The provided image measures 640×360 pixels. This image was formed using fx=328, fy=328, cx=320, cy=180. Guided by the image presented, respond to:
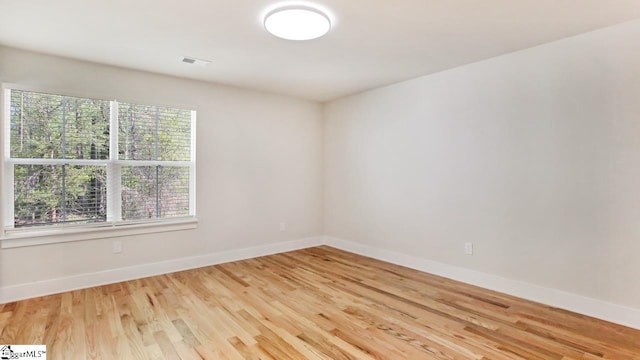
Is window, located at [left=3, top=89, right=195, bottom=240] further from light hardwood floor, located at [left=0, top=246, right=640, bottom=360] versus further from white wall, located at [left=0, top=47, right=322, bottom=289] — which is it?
light hardwood floor, located at [left=0, top=246, right=640, bottom=360]

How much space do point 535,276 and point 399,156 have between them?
1.94 metres

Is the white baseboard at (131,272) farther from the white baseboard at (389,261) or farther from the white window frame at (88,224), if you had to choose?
the white window frame at (88,224)

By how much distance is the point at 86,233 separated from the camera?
3355 millimetres

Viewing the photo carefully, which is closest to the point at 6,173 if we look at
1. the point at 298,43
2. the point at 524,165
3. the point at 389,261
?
the point at 298,43

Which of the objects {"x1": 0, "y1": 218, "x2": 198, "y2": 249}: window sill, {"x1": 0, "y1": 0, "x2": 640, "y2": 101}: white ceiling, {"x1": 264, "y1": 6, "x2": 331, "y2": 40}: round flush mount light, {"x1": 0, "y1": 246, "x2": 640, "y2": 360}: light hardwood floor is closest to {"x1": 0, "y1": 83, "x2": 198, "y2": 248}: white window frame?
{"x1": 0, "y1": 218, "x2": 198, "y2": 249}: window sill

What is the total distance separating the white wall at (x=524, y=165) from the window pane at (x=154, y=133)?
8.07 feet

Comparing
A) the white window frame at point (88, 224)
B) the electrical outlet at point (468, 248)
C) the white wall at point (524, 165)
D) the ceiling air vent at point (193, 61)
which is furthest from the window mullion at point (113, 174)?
the electrical outlet at point (468, 248)

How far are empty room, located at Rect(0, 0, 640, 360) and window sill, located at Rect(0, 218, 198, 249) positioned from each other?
2cm

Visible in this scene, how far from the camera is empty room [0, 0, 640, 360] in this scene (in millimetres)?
2346

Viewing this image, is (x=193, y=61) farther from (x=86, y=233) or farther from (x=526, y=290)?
(x=526, y=290)

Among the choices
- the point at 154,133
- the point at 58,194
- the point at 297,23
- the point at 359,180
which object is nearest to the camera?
the point at 297,23

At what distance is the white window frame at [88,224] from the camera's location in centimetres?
299

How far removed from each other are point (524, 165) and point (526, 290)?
117 centimetres

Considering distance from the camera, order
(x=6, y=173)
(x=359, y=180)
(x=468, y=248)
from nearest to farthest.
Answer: (x=6, y=173) < (x=468, y=248) < (x=359, y=180)
